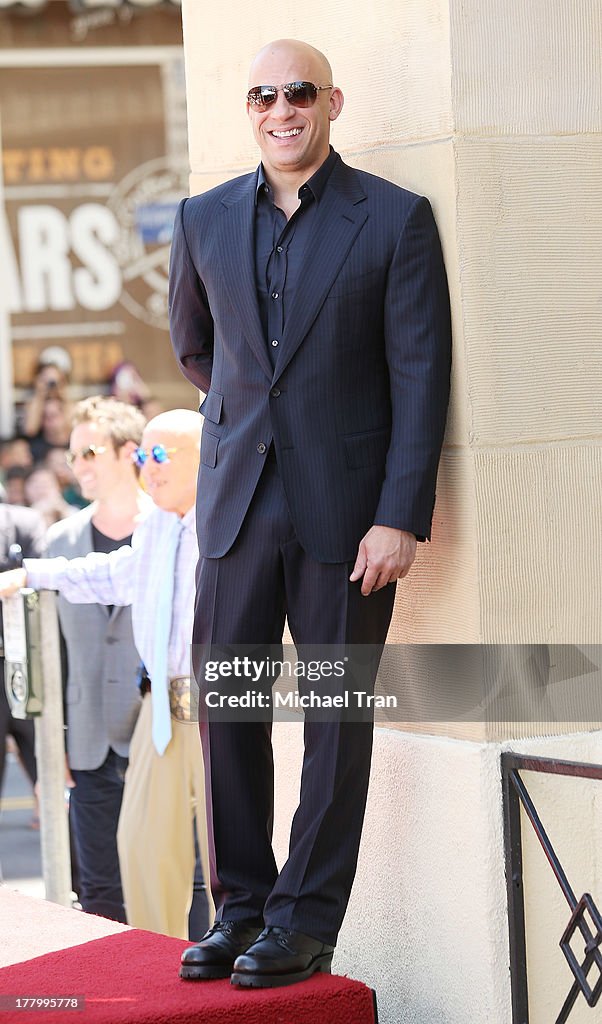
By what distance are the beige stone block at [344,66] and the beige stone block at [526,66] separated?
0.04 metres

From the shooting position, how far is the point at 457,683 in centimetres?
354

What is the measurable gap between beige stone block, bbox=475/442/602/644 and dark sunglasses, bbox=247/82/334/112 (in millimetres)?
832

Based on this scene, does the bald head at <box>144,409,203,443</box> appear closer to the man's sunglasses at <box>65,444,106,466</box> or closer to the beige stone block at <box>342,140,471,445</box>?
the man's sunglasses at <box>65,444,106,466</box>

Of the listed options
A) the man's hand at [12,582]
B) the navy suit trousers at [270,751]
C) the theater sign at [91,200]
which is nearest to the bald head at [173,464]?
the man's hand at [12,582]

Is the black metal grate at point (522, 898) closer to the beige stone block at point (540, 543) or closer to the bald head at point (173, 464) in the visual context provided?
the beige stone block at point (540, 543)

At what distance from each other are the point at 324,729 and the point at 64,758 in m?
2.23

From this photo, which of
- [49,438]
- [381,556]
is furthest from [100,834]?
[49,438]

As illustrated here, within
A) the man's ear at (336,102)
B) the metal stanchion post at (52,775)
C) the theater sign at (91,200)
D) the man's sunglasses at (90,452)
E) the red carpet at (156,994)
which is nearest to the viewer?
the red carpet at (156,994)

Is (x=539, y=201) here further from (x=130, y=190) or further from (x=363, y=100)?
(x=130, y=190)

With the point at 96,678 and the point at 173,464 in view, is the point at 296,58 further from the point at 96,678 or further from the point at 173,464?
the point at 96,678

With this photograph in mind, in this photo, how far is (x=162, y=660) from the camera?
15.9 feet

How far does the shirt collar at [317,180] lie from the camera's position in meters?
3.37

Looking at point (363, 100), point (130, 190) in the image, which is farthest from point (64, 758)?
point (130, 190)

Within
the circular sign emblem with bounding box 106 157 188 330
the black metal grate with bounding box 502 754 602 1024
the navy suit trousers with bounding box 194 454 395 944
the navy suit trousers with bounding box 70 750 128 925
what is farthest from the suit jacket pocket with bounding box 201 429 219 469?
the circular sign emblem with bounding box 106 157 188 330
